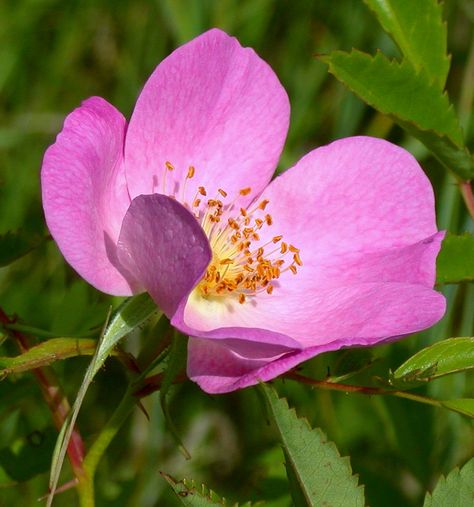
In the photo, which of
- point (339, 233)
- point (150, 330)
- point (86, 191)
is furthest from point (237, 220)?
point (86, 191)

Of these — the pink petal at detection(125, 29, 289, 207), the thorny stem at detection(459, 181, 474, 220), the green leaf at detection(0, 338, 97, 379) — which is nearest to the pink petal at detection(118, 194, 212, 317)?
the green leaf at detection(0, 338, 97, 379)

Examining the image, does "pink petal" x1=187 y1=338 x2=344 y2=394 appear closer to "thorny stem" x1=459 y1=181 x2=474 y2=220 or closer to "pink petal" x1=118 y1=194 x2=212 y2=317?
"pink petal" x1=118 y1=194 x2=212 y2=317

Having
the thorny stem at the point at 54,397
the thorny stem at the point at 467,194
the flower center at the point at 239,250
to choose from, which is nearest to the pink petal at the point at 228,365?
the thorny stem at the point at 54,397

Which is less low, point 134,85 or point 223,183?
point 223,183

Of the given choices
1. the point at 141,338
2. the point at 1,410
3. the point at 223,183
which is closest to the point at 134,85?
the point at 141,338

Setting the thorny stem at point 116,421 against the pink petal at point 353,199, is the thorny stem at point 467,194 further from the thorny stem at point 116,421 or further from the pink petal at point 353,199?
the thorny stem at point 116,421

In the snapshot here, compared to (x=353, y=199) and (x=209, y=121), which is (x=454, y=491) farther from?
(x=209, y=121)

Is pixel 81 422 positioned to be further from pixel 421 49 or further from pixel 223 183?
pixel 421 49
